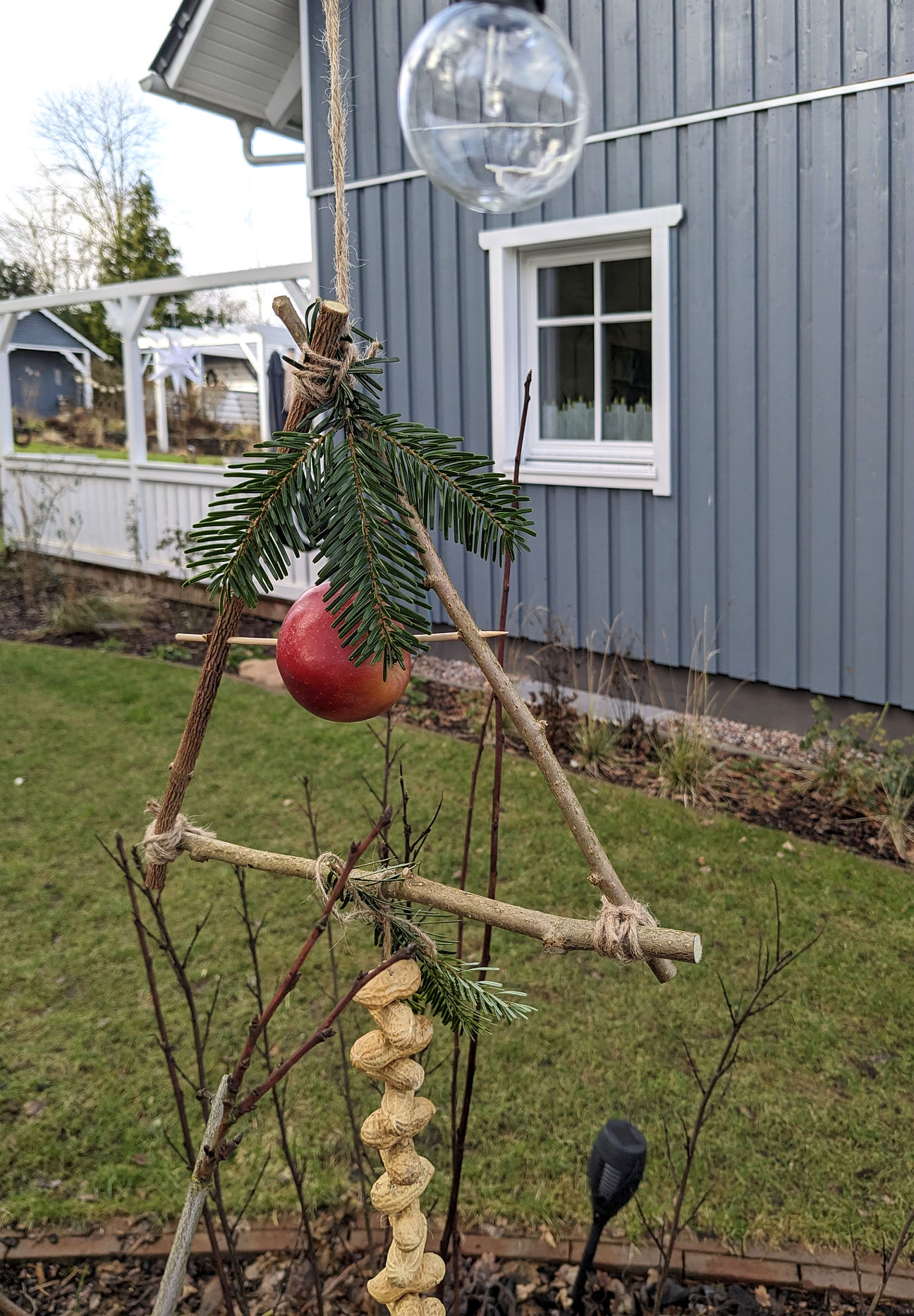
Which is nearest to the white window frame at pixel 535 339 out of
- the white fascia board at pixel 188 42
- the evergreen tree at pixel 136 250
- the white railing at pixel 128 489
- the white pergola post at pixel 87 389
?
the white railing at pixel 128 489

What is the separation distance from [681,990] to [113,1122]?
1.65 metres

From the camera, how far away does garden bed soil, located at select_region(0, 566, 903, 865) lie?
4.25 metres

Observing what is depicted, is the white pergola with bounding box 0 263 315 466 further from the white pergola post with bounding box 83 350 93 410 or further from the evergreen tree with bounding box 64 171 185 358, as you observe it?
the evergreen tree with bounding box 64 171 185 358

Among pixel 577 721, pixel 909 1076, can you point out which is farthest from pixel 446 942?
pixel 577 721

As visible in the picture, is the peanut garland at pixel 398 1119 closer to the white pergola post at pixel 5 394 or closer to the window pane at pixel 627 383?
the window pane at pixel 627 383

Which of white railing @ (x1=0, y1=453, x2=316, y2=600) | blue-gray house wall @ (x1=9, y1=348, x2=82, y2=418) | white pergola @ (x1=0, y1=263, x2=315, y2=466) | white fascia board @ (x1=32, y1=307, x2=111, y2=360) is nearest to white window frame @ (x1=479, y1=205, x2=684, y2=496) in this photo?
white pergola @ (x1=0, y1=263, x2=315, y2=466)

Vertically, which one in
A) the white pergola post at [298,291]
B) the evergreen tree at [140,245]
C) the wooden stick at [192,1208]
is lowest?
the wooden stick at [192,1208]

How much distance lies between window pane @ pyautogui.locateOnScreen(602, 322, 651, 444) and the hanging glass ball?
431 centimetres

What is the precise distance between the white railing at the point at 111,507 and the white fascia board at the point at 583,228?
2.86 meters

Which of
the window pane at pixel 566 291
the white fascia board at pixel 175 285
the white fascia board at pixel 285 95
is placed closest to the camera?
the window pane at pixel 566 291

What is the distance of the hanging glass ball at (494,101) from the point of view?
4.92 ft

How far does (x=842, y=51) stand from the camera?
4703 mm

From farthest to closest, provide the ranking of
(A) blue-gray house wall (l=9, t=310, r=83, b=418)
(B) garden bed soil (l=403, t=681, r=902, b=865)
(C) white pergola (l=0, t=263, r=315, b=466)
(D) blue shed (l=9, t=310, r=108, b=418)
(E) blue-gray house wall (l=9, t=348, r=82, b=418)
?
(A) blue-gray house wall (l=9, t=310, r=83, b=418)
(D) blue shed (l=9, t=310, r=108, b=418)
(E) blue-gray house wall (l=9, t=348, r=82, b=418)
(C) white pergola (l=0, t=263, r=315, b=466)
(B) garden bed soil (l=403, t=681, r=902, b=865)

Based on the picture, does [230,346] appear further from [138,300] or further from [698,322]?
[698,322]
